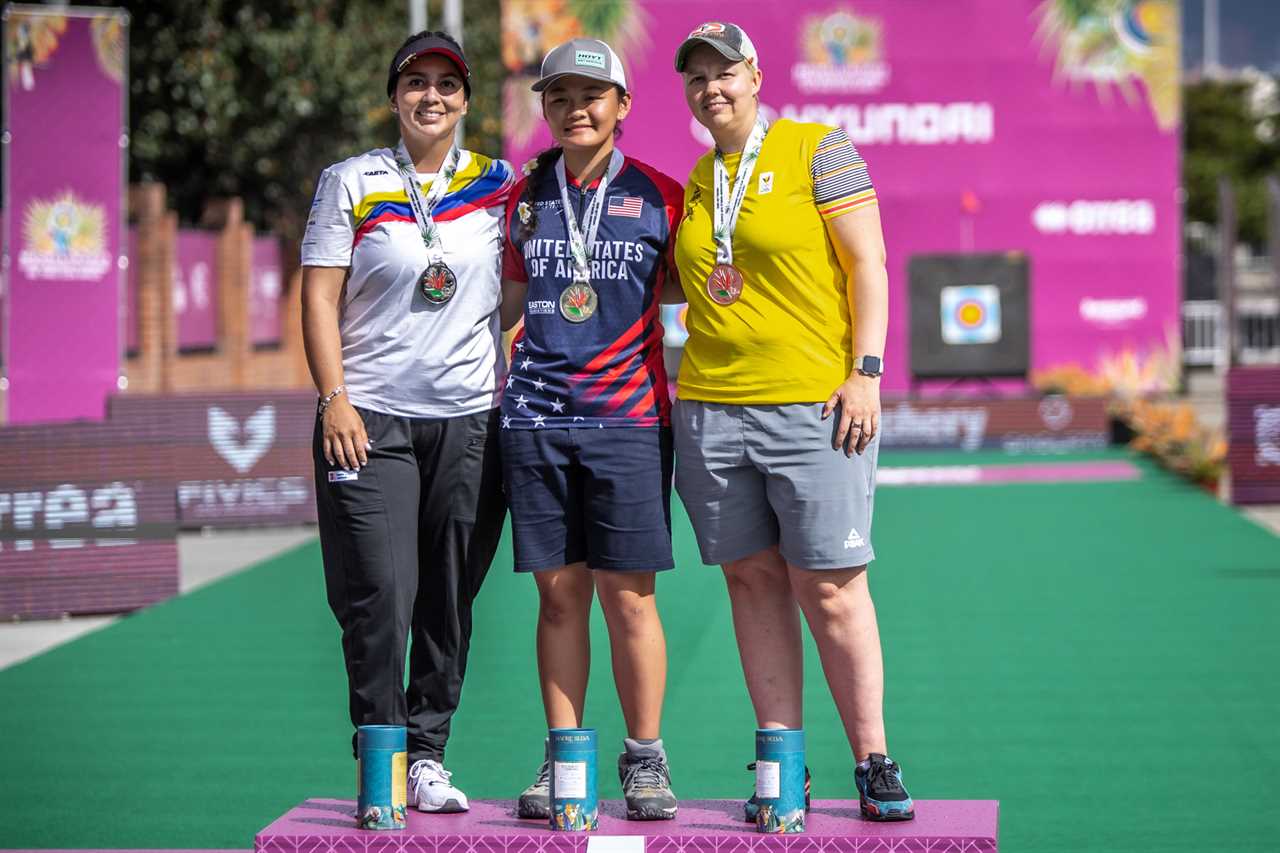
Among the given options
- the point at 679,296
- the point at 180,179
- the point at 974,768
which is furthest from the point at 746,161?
the point at 180,179

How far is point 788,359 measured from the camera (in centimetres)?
460

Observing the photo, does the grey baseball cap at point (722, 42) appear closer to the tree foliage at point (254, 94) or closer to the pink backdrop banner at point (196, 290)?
the tree foliage at point (254, 94)

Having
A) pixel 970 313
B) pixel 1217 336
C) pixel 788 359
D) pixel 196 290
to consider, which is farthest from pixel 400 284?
pixel 1217 336

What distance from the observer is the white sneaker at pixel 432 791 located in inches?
189

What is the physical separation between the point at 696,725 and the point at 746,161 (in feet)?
9.86

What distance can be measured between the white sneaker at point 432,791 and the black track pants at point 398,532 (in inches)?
2.9

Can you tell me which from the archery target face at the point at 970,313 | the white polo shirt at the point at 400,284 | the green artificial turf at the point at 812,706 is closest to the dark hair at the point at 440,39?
the white polo shirt at the point at 400,284

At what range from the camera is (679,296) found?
4848 millimetres

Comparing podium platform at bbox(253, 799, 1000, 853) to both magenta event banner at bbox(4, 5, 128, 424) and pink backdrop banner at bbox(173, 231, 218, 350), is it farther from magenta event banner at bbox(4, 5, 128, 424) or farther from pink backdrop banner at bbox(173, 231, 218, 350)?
pink backdrop banner at bbox(173, 231, 218, 350)

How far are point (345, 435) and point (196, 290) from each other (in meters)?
19.1

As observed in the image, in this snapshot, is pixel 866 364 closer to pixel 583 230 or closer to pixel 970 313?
pixel 583 230

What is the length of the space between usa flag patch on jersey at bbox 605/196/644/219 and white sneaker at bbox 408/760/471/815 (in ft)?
4.58

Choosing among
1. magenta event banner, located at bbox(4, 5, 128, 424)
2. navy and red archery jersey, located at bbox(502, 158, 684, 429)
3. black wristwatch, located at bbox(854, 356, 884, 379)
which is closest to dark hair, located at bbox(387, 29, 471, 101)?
navy and red archery jersey, located at bbox(502, 158, 684, 429)

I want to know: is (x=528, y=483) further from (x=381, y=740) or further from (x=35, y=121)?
(x=35, y=121)
